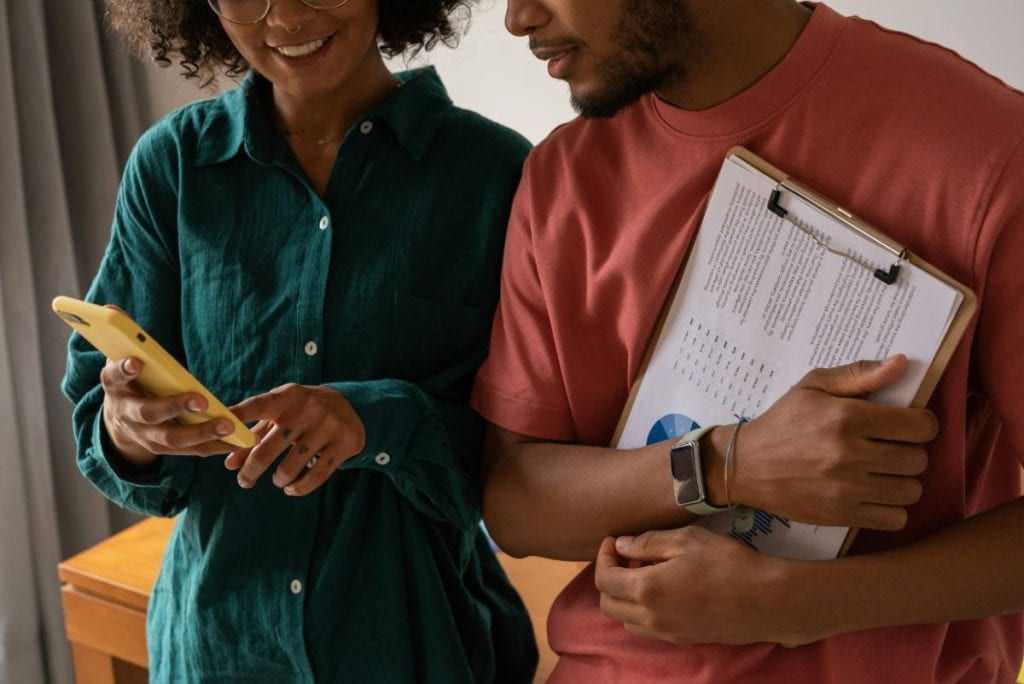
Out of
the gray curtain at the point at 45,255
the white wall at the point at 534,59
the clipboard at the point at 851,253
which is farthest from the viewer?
the gray curtain at the point at 45,255

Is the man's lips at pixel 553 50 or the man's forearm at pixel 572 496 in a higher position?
the man's lips at pixel 553 50

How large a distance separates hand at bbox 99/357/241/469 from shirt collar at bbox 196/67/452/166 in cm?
30

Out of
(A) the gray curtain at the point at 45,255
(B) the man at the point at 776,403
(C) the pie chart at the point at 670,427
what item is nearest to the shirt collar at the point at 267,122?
(B) the man at the point at 776,403

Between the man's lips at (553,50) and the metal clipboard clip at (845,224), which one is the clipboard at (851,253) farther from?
the man's lips at (553,50)

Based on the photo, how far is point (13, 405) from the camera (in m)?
2.20

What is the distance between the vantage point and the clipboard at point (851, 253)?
93 cm

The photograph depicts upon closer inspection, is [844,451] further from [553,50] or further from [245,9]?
[245,9]

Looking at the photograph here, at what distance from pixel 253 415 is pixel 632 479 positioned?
1.13ft

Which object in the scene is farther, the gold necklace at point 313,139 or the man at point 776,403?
the gold necklace at point 313,139

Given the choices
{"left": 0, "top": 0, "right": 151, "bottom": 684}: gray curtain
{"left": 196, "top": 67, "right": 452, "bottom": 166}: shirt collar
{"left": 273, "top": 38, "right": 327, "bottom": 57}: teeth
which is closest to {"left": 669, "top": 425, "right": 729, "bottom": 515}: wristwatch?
{"left": 196, "top": 67, "right": 452, "bottom": 166}: shirt collar

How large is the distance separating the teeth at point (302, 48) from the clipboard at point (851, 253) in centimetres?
44

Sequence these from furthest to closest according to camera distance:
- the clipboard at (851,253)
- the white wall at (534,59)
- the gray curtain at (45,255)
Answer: the gray curtain at (45,255)
the white wall at (534,59)
the clipboard at (851,253)

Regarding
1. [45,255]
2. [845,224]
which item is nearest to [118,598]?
[45,255]

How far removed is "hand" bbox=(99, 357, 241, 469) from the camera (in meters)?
1.05
